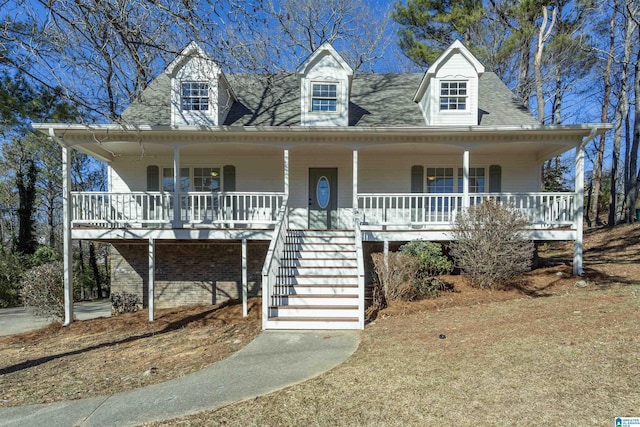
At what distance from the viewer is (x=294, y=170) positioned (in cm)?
1156

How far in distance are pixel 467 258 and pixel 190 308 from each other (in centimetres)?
784

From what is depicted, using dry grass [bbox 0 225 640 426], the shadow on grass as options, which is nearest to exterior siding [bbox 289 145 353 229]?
the shadow on grass

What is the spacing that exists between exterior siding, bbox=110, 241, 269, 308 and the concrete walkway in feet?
17.0

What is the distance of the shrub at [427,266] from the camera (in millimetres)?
8195

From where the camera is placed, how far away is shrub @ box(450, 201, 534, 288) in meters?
8.02

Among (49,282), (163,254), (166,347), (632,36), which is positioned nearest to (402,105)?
(163,254)

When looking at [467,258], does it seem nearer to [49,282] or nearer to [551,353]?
[551,353]

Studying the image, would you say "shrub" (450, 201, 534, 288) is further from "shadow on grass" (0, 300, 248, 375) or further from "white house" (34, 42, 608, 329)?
"shadow on grass" (0, 300, 248, 375)

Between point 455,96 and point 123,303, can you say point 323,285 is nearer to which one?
point 123,303

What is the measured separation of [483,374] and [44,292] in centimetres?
1077

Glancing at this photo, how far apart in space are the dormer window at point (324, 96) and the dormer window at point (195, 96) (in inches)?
127

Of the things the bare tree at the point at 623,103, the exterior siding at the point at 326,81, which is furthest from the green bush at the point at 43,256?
the bare tree at the point at 623,103

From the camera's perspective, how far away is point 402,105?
12.1 metres

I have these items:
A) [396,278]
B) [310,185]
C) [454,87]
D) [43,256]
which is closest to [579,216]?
[454,87]
